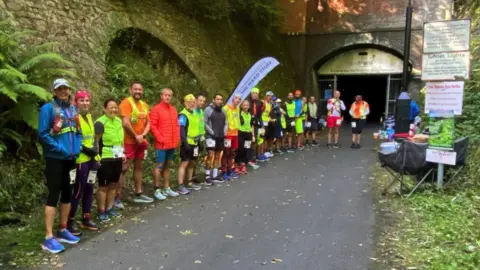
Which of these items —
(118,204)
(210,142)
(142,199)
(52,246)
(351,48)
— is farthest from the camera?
(351,48)

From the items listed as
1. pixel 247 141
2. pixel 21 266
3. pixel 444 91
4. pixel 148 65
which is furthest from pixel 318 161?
pixel 21 266

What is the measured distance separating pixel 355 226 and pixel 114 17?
27.0 feet

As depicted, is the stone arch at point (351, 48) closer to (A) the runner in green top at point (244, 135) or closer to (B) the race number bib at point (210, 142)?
(A) the runner in green top at point (244, 135)

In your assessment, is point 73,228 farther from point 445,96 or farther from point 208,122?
point 445,96

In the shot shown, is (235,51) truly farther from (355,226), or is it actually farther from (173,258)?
(173,258)

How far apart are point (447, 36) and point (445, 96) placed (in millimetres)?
1017

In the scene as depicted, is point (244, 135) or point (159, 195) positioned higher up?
point (244, 135)

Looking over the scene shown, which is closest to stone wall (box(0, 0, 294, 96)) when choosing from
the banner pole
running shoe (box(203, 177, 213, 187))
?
running shoe (box(203, 177, 213, 187))

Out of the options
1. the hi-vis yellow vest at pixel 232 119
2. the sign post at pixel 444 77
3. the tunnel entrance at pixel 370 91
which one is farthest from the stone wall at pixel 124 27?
the tunnel entrance at pixel 370 91

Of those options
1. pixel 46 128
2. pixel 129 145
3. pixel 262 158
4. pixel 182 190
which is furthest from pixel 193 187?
pixel 262 158

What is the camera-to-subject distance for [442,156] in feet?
23.5

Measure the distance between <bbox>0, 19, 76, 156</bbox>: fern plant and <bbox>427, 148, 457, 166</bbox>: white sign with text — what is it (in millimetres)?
6178

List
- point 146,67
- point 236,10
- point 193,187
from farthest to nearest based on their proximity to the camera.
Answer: point 236,10
point 146,67
point 193,187

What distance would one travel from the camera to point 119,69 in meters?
10.4
